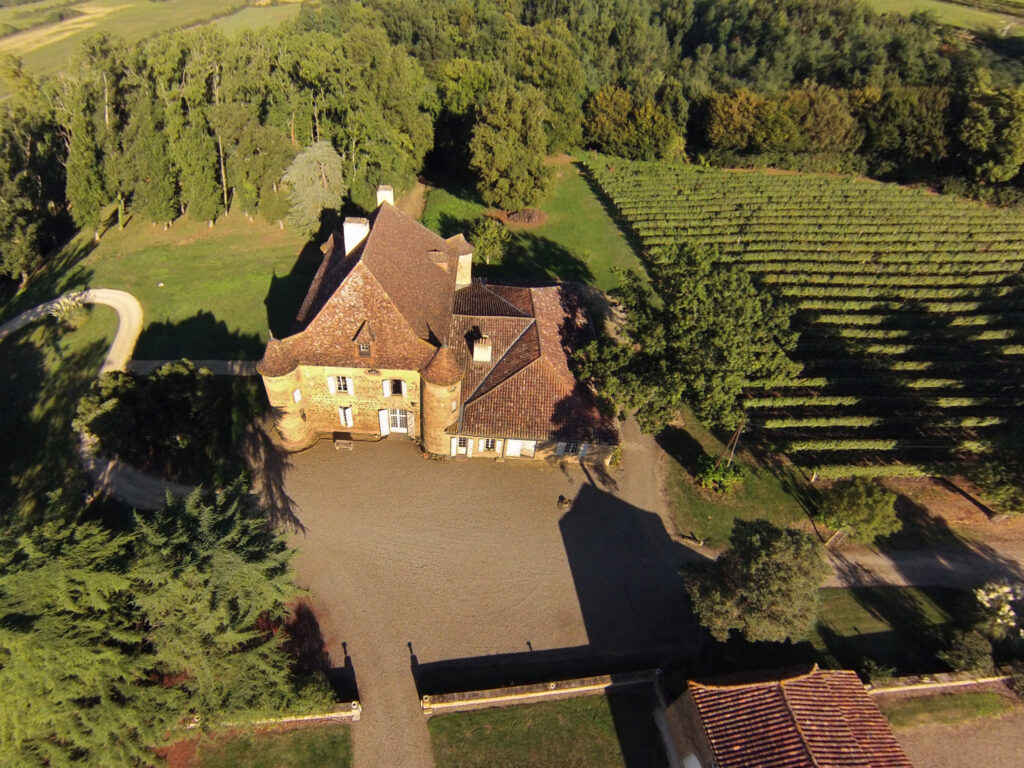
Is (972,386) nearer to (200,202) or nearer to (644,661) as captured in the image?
(644,661)

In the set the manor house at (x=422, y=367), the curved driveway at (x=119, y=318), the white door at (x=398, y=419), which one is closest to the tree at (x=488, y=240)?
the manor house at (x=422, y=367)

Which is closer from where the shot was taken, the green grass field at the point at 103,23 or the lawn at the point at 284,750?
the lawn at the point at 284,750

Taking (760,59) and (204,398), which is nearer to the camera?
(204,398)

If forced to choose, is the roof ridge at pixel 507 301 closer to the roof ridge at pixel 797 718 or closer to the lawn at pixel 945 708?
the roof ridge at pixel 797 718

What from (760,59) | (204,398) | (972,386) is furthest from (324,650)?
(760,59)

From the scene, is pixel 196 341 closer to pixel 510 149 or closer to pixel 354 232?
pixel 354 232

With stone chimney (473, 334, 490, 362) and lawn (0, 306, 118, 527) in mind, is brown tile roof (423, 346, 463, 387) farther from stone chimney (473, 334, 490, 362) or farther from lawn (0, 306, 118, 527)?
lawn (0, 306, 118, 527)
